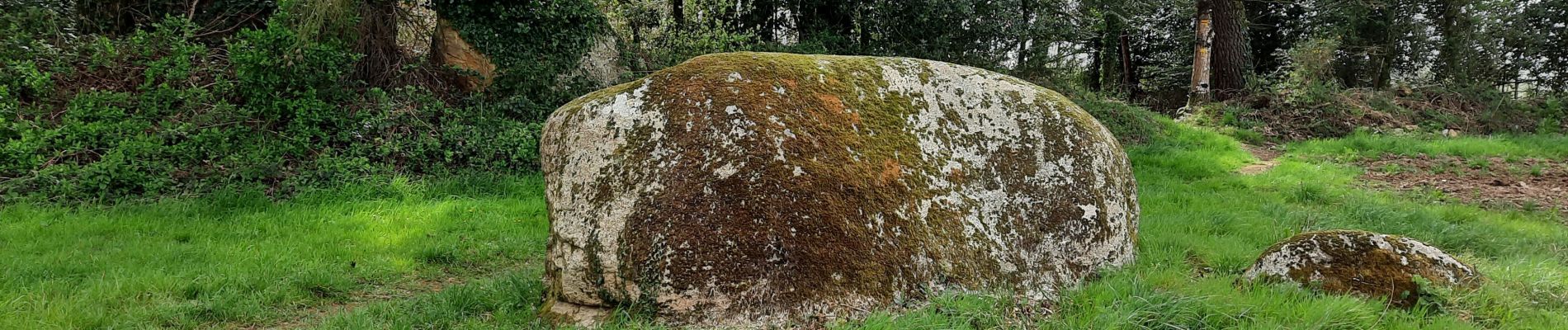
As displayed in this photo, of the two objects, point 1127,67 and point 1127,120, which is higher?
point 1127,67

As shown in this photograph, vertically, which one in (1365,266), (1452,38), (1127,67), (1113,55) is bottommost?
(1365,266)

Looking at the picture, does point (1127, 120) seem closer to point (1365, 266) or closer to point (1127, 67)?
point (1365, 266)

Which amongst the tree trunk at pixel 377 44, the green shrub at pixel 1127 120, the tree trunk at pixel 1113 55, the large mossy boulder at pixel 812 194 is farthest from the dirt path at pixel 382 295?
the tree trunk at pixel 1113 55

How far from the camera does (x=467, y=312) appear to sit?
12.6 ft

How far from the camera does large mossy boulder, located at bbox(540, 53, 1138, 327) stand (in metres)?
3.34

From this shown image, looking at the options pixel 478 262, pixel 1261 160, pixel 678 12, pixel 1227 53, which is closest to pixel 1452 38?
pixel 1227 53

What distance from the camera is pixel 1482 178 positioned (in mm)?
8578

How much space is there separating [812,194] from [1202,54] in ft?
44.1

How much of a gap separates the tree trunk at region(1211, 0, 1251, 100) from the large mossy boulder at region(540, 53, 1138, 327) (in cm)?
1237

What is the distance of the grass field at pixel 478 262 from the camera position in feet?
11.3

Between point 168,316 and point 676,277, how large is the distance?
9.21ft

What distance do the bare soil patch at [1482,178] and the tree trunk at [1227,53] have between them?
469 centimetres

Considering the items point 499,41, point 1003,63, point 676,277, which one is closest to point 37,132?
point 499,41

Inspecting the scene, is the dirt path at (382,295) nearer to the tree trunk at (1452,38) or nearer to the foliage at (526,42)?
the foliage at (526,42)
